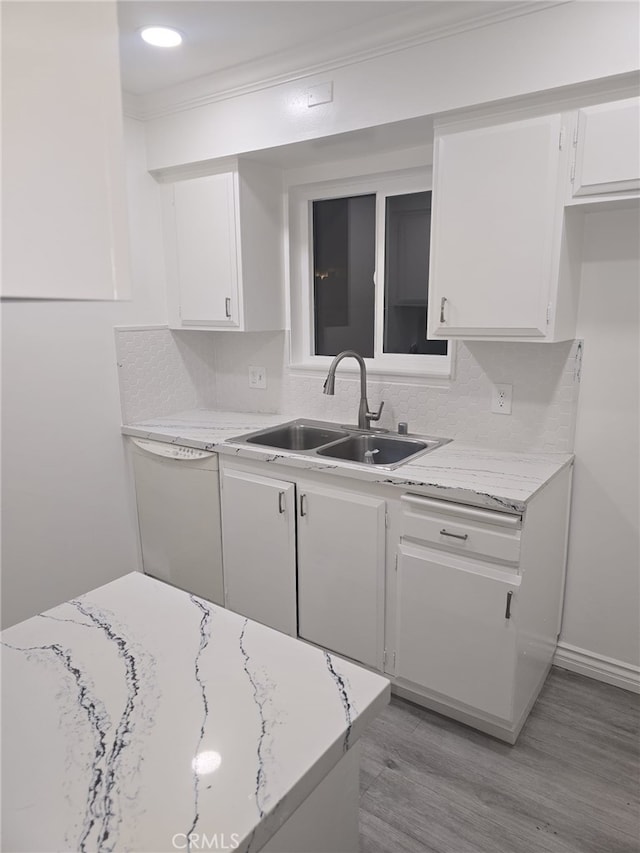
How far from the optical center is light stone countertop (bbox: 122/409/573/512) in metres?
1.89

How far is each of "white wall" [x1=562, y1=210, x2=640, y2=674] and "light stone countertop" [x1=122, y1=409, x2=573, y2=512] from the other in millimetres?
166

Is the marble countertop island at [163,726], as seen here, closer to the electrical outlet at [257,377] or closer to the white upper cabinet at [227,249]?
the white upper cabinet at [227,249]

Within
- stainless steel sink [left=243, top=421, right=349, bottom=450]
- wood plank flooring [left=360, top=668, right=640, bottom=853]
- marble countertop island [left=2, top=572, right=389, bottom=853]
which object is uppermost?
stainless steel sink [left=243, top=421, right=349, bottom=450]

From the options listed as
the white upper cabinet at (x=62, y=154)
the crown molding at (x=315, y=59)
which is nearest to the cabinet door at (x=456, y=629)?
the white upper cabinet at (x=62, y=154)

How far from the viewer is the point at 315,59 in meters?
2.27

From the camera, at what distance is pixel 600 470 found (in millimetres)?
2279

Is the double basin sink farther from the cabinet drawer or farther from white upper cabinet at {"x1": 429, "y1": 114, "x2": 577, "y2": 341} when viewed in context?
white upper cabinet at {"x1": 429, "y1": 114, "x2": 577, "y2": 341}

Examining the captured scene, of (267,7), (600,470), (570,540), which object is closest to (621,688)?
(570,540)

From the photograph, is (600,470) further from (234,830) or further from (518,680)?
(234,830)

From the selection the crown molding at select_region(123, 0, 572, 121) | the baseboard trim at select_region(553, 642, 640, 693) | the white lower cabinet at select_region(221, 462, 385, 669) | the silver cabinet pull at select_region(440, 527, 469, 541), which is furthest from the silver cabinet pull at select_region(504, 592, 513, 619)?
the crown molding at select_region(123, 0, 572, 121)

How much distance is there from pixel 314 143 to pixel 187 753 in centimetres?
236

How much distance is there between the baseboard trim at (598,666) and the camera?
91.2 inches

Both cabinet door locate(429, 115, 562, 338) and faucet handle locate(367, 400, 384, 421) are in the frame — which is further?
faucet handle locate(367, 400, 384, 421)

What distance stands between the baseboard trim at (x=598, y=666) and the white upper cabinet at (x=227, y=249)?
6.96 ft
